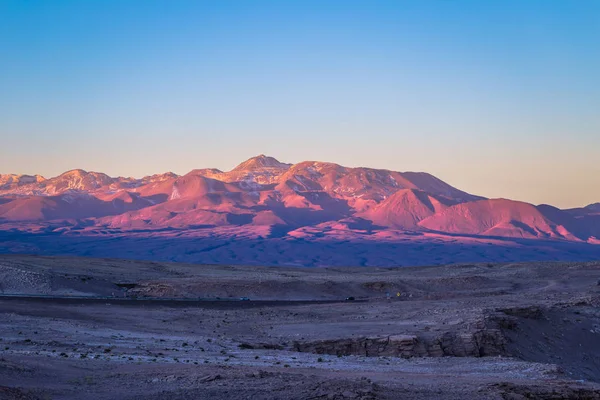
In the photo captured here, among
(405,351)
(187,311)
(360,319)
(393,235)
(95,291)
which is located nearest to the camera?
(405,351)

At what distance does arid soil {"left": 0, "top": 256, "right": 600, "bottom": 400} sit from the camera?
18734mm

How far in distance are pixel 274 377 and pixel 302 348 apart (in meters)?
13.9

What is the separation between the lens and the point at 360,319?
143 ft

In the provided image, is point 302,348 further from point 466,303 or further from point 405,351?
point 466,303

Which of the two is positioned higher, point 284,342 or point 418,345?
point 418,345

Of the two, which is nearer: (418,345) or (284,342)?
(418,345)

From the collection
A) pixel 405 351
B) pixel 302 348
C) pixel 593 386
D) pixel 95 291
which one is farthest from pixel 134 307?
pixel 593 386

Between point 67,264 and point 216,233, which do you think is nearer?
point 67,264

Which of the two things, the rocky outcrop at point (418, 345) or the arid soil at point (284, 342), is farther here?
the rocky outcrop at point (418, 345)

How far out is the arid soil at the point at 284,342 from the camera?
18734 mm

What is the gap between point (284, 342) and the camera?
113 ft

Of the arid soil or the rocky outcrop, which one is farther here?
the rocky outcrop

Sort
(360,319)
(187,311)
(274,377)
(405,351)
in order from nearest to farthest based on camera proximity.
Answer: (274,377), (405,351), (360,319), (187,311)

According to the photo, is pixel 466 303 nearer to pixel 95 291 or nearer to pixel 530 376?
pixel 530 376
